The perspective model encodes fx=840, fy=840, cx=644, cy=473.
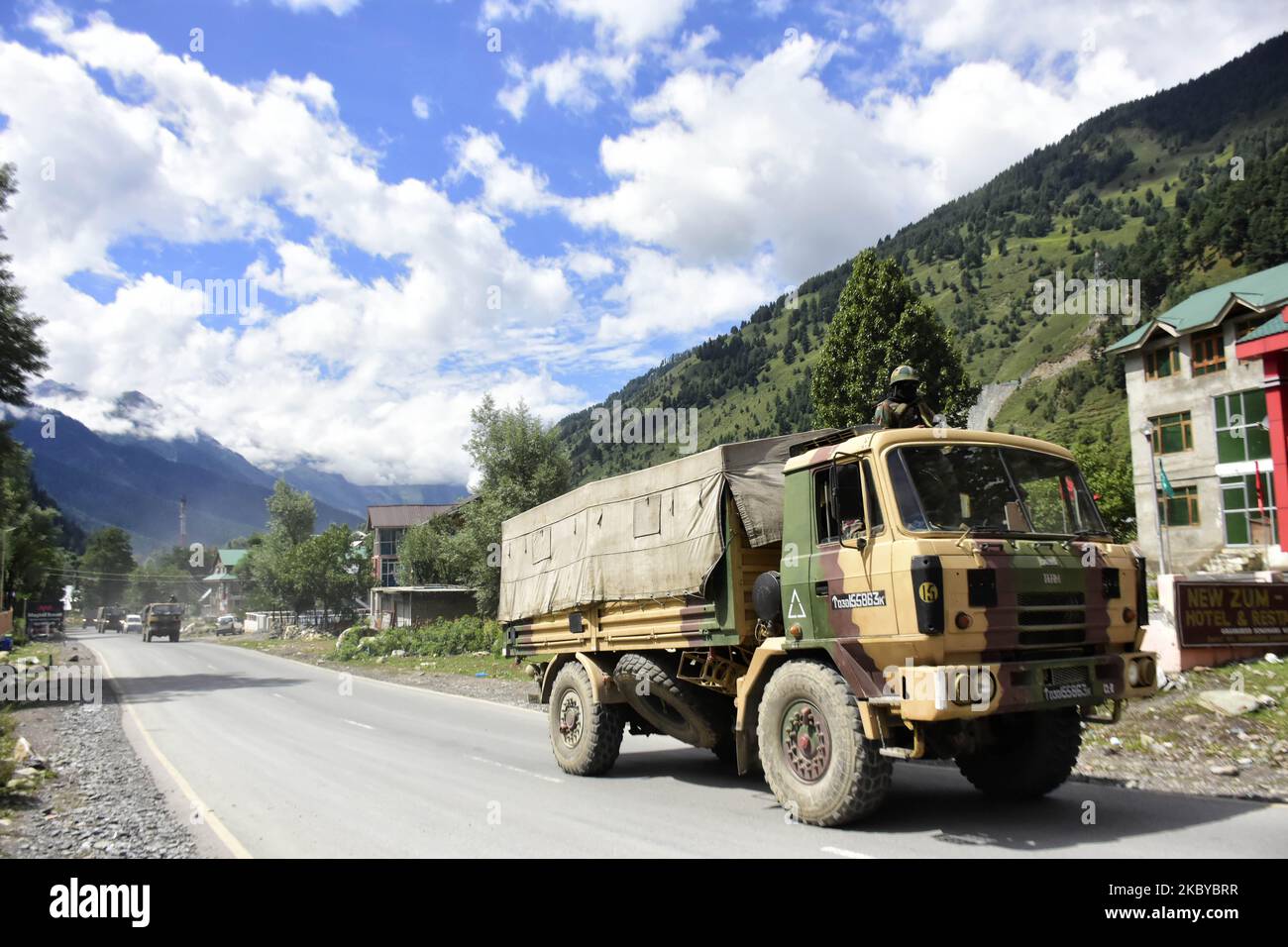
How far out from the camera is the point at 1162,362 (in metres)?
35.1

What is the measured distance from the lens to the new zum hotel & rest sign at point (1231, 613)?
1216 centimetres

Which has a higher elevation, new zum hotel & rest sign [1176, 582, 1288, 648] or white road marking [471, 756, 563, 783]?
new zum hotel & rest sign [1176, 582, 1288, 648]

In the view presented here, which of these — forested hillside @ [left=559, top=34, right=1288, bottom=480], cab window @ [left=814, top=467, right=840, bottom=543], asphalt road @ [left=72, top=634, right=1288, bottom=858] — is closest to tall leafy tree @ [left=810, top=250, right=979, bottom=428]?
asphalt road @ [left=72, top=634, right=1288, bottom=858]

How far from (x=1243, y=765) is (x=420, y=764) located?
29.8 ft

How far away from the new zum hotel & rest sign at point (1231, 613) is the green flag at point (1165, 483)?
23737 millimetres

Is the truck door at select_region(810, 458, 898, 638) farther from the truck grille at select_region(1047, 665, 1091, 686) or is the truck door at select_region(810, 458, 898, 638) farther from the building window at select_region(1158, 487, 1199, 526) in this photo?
the building window at select_region(1158, 487, 1199, 526)

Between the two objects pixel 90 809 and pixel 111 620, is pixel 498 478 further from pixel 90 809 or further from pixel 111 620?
pixel 111 620

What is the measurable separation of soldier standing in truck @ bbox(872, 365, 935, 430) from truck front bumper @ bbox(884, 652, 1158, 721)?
223 centimetres

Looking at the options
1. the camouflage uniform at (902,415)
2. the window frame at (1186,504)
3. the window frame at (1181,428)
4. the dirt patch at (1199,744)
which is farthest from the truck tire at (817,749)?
the window frame at (1181,428)

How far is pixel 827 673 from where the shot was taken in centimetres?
633

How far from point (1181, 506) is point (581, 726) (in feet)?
110

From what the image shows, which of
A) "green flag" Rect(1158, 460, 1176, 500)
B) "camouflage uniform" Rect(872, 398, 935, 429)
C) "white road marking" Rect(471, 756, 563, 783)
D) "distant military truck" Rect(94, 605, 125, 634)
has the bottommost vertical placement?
"distant military truck" Rect(94, 605, 125, 634)

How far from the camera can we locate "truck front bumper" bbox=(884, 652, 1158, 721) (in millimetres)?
5504

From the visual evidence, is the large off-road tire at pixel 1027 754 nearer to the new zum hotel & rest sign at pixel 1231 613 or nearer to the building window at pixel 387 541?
the new zum hotel & rest sign at pixel 1231 613
